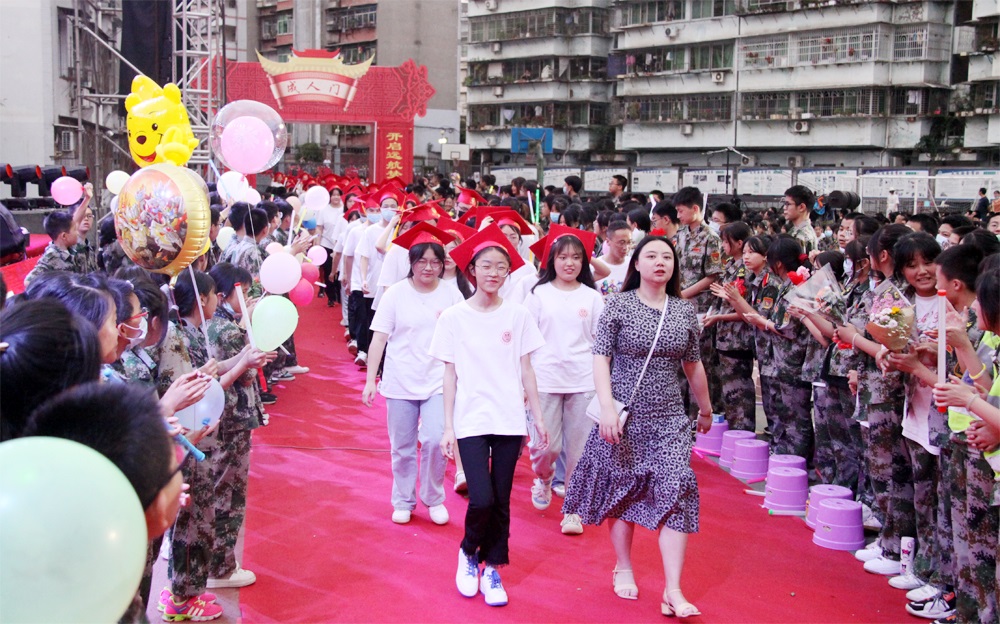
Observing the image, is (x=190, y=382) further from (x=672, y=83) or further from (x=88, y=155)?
(x=672, y=83)

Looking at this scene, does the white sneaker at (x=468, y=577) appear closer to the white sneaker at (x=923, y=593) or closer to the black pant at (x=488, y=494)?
the black pant at (x=488, y=494)

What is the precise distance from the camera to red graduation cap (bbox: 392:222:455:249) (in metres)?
6.03

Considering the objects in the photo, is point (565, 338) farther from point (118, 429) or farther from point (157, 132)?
point (118, 429)

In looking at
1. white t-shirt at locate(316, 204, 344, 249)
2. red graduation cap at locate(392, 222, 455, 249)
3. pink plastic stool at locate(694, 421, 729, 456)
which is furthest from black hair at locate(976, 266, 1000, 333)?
white t-shirt at locate(316, 204, 344, 249)

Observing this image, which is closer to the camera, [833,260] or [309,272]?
[833,260]

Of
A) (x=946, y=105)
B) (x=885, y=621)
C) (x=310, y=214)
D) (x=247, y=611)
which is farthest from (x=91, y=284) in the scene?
(x=946, y=105)

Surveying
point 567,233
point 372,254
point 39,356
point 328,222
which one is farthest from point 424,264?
point 328,222

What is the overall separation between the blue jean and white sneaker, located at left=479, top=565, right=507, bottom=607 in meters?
1.14

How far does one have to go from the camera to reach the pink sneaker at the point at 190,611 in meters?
4.04

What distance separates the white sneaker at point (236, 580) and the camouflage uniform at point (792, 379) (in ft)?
11.7

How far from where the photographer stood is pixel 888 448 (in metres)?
4.62

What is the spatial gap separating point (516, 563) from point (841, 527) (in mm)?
1744

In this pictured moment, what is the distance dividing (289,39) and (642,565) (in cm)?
4974

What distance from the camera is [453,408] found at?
15.0 feet
